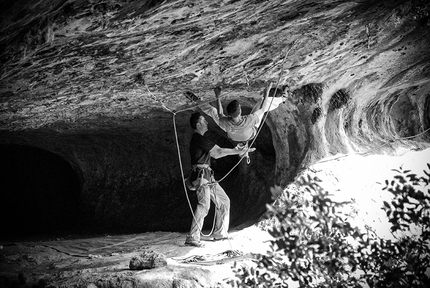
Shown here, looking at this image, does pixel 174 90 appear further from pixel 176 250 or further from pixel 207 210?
pixel 176 250

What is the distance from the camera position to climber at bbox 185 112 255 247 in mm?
7230

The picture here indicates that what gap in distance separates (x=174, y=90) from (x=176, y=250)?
271 centimetres

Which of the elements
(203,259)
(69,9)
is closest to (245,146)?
(203,259)

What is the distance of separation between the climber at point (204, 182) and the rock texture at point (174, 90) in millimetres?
780

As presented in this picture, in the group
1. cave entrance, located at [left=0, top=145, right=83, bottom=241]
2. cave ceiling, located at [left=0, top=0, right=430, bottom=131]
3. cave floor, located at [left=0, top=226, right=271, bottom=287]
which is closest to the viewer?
cave ceiling, located at [left=0, top=0, right=430, bottom=131]

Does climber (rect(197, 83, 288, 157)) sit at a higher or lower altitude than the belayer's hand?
lower

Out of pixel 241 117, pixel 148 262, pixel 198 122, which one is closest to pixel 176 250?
pixel 148 262

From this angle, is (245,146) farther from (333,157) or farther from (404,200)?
(404,200)

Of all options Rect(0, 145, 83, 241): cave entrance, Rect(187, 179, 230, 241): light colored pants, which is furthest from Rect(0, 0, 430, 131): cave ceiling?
Rect(0, 145, 83, 241): cave entrance

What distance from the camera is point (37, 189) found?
1185 centimetres

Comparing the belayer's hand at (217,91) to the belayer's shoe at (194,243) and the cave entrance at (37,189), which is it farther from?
the cave entrance at (37,189)

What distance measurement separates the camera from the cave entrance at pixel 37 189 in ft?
37.5

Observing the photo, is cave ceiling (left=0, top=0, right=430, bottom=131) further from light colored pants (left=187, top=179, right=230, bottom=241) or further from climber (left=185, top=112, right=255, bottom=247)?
light colored pants (left=187, top=179, right=230, bottom=241)

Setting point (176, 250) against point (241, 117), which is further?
point (241, 117)
